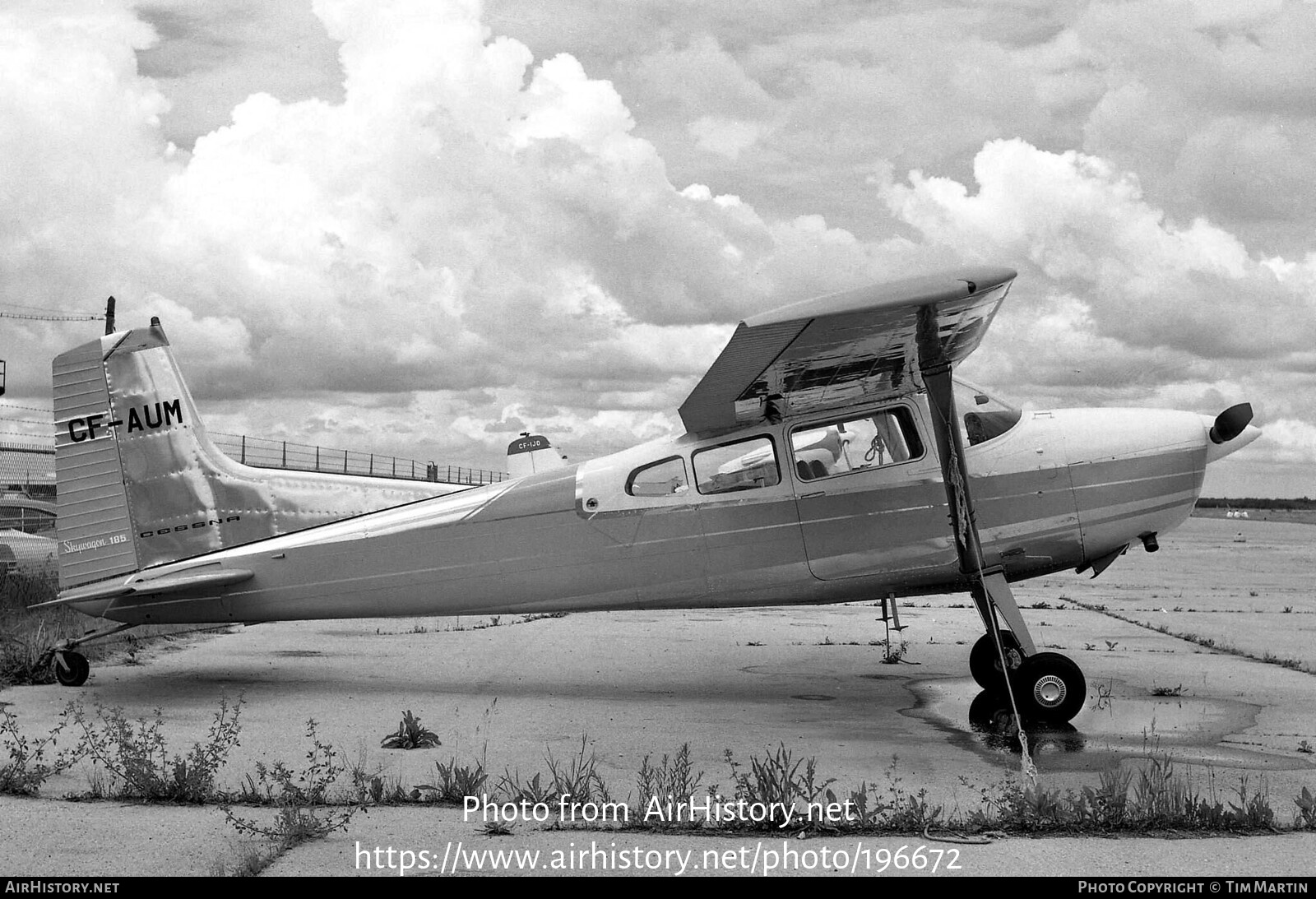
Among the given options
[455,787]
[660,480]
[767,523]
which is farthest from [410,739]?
[767,523]

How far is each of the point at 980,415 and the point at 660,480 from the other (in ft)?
8.34

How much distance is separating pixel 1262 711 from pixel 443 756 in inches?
239

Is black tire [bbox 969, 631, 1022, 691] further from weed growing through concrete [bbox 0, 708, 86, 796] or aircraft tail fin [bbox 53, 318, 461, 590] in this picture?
weed growing through concrete [bbox 0, 708, 86, 796]

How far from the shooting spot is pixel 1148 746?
22.6 feet

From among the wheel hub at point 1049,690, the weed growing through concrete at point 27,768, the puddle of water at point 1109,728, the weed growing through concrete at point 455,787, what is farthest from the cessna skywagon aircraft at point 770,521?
the weed growing through concrete at point 455,787

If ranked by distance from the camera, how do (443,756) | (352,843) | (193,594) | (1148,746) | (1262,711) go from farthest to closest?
(193,594) → (1262,711) → (1148,746) → (443,756) → (352,843)

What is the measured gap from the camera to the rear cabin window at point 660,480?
28.1 feet

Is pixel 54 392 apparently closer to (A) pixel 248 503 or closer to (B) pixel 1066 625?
(A) pixel 248 503

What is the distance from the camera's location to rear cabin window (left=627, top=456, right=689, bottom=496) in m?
8.56

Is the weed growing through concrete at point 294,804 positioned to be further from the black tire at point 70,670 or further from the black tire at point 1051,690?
the black tire at point 1051,690

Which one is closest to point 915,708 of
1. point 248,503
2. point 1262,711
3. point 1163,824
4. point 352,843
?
point 1262,711

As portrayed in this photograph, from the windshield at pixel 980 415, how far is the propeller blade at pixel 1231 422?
144cm

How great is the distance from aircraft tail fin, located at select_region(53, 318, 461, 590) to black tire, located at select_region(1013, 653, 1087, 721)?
536cm

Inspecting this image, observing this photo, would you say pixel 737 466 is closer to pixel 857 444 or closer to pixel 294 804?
pixel 857 444
